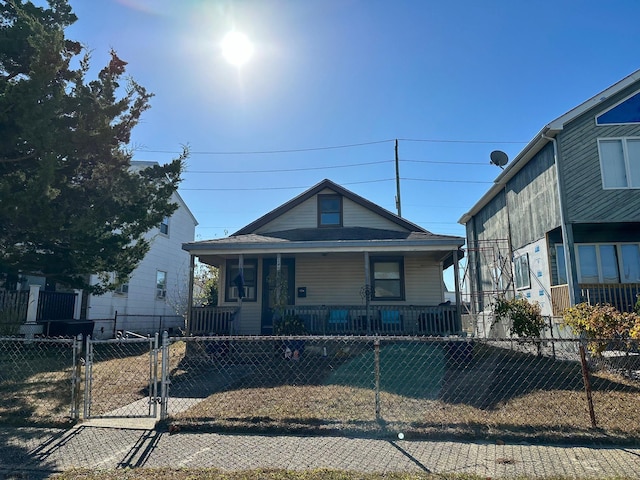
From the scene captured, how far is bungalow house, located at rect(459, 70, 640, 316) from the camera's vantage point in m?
11.4

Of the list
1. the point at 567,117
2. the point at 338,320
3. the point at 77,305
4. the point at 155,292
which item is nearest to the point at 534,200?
the point at 567,117

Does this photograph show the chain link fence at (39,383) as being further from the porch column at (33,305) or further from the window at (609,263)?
the window at (609,263)

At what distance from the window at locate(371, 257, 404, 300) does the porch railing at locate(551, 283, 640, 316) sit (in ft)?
15.8

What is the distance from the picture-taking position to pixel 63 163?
32.8 ft

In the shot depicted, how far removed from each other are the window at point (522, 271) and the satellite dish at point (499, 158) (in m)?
4.27

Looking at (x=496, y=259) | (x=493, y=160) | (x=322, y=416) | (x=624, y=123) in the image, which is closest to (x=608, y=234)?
(x=624, y=123)

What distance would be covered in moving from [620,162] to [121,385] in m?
13.6

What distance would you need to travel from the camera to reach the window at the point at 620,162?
1155 centimetres

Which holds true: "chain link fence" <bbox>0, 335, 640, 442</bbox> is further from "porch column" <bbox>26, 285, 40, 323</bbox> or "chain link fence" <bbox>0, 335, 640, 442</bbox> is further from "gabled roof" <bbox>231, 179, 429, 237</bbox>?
"gabled roof" <bbox>231, 179, 429, 237</bbox>

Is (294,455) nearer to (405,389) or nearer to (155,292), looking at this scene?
(405,389)

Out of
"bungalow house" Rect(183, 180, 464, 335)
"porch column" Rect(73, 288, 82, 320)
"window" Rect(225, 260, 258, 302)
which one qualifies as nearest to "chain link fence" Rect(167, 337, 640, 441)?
"bungalow house" Rect(183, 180, 464, 335)

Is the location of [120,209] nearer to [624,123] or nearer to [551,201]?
[551,201]

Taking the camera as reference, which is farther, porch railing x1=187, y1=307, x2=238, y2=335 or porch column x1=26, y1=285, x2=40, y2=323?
porch column x1=26, y1=285, x2=40, y2=323

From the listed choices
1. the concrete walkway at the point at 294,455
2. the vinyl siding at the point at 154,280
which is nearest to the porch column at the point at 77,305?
the vinyl siding at the point at 154,280
